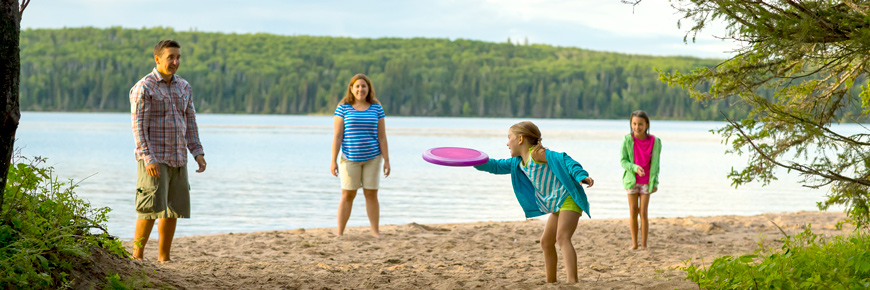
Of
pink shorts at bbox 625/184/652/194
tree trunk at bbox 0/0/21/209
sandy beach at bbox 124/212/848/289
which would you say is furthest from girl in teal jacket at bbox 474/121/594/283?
tree trunk at bbox 0/0/21/209

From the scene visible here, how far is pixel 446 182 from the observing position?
870 inches

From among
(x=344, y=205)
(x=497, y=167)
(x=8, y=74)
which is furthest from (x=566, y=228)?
(x=344, y=205)

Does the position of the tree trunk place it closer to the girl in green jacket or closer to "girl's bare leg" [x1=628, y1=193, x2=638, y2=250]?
the girl in green jacket

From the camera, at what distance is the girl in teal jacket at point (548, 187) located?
5.76m

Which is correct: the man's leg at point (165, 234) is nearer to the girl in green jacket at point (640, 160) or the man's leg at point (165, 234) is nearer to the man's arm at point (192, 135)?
the man's arm at point (192, 135)

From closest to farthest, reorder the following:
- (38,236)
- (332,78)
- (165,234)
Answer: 1. (38,236)
2. (165,234)
3. (332,78)

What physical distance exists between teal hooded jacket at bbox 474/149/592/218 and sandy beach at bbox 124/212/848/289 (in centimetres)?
66

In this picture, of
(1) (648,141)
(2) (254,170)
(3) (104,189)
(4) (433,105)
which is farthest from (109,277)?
(4) (433,105)

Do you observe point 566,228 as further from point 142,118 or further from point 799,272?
point 142,118

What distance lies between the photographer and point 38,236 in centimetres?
483

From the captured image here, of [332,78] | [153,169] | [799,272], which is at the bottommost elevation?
[799,272]

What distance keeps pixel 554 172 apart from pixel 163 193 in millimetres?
3343

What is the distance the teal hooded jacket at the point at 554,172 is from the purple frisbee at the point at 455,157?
0.08m

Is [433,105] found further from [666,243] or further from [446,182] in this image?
[666,243]
